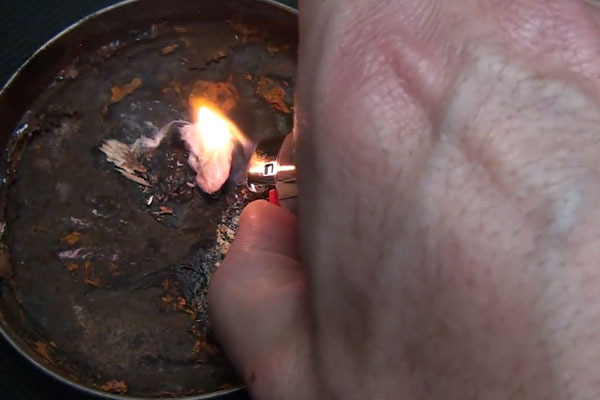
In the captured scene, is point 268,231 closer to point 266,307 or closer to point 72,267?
point 266,307

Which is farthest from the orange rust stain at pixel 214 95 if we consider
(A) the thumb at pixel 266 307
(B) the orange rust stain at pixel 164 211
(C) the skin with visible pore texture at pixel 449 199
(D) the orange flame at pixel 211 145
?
(C) the skin with visible pore texture at pixel 449 199

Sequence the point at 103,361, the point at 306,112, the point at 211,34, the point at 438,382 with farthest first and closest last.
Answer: the point at 211,34, the point at 103,361, the point at 306,112, the point at 438,382

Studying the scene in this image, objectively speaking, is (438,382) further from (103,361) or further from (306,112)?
(103,361)

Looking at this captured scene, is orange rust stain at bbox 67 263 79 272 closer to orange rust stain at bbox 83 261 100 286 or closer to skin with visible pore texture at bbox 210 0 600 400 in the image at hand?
orange rust stain at bbox 83 261 100 286

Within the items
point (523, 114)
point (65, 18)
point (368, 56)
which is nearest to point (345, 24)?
point (368, 56)

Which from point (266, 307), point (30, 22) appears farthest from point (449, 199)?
point (30, 22)

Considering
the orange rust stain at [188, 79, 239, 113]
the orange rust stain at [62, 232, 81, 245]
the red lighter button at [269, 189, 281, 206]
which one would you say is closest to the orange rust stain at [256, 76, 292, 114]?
the orange rust stain at [188, 79, 239, 113]

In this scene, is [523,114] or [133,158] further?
[133,158]
